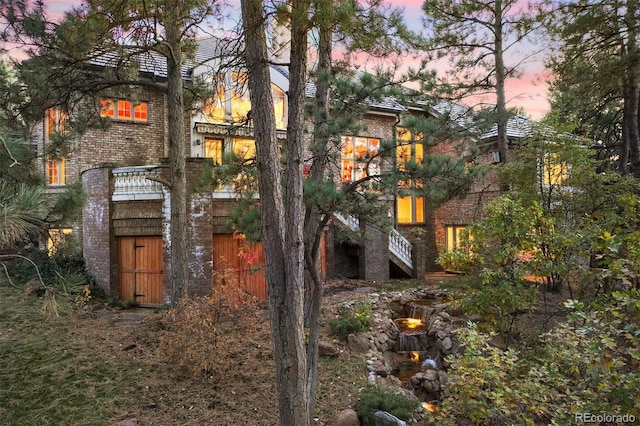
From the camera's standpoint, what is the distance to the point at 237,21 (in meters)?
5.32

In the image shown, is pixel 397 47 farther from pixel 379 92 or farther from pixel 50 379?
pixel 50 379

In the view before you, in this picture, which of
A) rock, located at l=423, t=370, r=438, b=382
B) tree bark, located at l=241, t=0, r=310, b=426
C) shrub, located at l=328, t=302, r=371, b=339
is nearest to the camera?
tree bark, located at l=241, t=0, r=310, b=426

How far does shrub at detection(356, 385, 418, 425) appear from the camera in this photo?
5.68 metres

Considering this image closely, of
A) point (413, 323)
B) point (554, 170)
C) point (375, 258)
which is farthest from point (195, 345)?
point (375, 258)

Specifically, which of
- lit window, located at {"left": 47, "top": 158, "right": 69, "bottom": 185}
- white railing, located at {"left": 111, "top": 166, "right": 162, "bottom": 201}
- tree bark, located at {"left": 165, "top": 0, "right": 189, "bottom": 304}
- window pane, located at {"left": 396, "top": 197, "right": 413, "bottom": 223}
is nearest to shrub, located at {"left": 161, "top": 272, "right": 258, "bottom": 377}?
tree bark, located at {"left": 165, "top": 0, "right": 189, "bottom": 304}

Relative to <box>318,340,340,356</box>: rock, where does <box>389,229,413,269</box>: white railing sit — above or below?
above

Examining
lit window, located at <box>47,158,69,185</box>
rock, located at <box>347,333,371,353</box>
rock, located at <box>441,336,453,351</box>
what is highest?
lit window, located at <box>47,158,69,185</box>

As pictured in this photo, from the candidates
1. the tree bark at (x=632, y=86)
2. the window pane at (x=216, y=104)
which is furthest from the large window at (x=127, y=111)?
the tree bark at (x=632, y=86)

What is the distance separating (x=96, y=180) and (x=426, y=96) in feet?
32.8

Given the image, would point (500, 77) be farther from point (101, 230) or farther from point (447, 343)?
point (101, 230)

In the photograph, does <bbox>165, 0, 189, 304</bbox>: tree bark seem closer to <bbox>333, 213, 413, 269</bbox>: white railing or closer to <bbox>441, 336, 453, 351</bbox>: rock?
<bbox>441, 336, 453, 351</bbox>: rock

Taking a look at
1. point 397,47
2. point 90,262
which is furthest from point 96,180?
point 397,47

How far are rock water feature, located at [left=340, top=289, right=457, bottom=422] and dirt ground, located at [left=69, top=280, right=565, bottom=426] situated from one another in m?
0.52

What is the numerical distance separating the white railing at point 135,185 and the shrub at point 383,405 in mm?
8230
